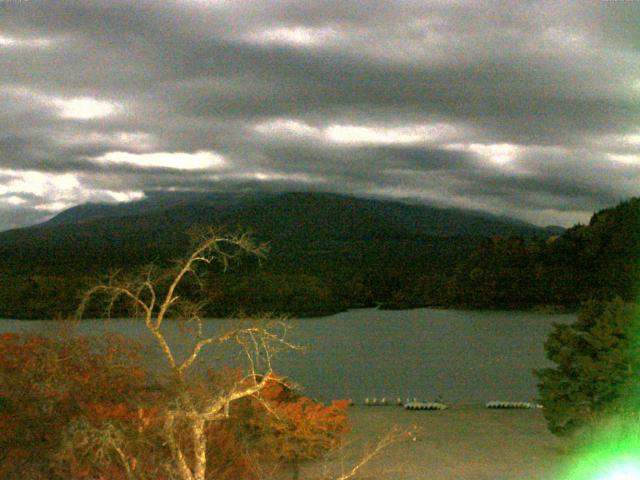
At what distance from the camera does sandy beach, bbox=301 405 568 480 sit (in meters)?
15.3

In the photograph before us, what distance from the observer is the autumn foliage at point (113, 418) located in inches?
514

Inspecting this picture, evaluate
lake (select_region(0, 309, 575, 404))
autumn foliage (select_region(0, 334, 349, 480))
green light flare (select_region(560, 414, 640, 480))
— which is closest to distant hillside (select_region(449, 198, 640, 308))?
lake (select_region(0, 309, 575, 404))

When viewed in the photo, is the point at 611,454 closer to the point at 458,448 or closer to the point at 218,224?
the point at 458,448

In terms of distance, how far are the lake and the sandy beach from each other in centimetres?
635

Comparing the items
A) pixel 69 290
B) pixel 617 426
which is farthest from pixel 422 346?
pixel 617 426

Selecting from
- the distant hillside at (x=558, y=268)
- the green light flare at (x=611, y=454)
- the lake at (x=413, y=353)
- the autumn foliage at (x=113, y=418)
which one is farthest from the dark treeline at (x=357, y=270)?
the green light flare at (x=611, y=454)

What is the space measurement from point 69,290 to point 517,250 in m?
47.1

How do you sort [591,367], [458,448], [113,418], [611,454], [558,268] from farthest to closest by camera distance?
[558,268]
[458,448]
[591,367]
[611,454]
[113,418]

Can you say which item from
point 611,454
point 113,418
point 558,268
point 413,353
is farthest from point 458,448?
point 558,268

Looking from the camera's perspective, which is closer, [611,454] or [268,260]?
[611,454]

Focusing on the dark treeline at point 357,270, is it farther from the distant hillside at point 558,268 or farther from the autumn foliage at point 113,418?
the autumn foliage at point 113,418

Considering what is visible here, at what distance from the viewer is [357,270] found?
227 feet

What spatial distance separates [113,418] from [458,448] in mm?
9134

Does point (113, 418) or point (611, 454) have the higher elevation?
point (113, 418)
